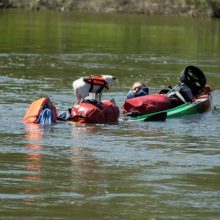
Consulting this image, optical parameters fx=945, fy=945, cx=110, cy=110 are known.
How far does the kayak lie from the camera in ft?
59.5

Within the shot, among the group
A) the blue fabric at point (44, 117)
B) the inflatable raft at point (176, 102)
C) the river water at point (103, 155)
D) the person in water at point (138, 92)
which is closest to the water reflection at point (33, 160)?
the river water at point (103, 155)

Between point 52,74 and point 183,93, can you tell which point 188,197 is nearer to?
point 183,93

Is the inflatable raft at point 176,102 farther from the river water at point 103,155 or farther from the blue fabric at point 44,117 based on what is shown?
the blue fabric at point 44,117

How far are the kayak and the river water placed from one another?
25 centimetres

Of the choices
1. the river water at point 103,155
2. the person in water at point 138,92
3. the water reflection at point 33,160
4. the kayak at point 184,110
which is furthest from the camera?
the person in water at point 138,92

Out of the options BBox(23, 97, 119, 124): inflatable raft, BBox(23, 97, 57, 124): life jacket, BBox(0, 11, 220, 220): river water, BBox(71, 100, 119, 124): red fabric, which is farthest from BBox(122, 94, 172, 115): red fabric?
BBox(23, 97, 57, 124): life jacket

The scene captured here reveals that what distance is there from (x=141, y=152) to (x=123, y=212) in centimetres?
427

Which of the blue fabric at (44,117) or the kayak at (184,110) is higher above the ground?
the blue fabric at (44,117)

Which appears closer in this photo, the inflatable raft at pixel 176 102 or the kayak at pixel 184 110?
the kayak at pixel 184 110

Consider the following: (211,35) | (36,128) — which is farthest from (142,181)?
(211,35)

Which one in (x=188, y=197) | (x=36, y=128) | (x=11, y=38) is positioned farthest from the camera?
(x=11, y=38)

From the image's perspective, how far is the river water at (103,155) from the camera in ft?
32.4

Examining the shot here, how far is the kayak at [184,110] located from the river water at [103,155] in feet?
0.81

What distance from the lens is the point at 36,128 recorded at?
16.4m
